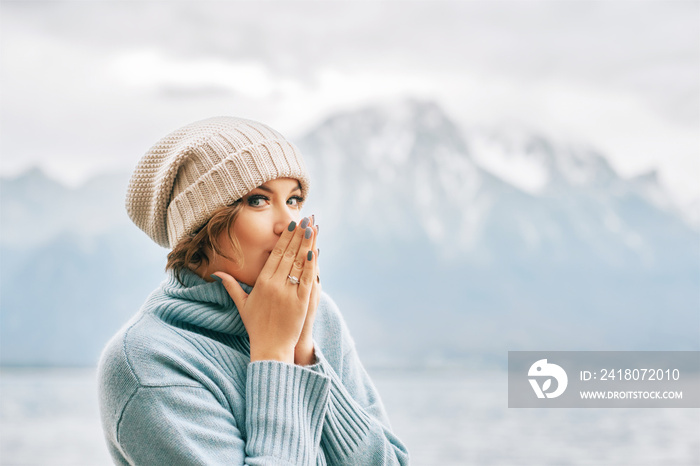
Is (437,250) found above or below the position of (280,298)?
above

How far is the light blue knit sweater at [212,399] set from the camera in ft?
3.60

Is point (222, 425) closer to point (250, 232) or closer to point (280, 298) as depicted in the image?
point (280, 298)

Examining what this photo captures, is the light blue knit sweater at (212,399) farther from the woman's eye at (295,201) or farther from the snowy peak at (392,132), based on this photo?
the snowy peak at (392,132)

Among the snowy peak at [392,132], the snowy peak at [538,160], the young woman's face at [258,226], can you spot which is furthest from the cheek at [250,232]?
the snowy peak at [538,160]

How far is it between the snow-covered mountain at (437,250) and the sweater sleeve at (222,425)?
42408 millimetres

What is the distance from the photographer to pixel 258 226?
1.22 meters

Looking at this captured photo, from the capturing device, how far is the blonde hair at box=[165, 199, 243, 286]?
3.98 ft

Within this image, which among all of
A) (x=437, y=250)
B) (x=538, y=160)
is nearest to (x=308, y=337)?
(x=437, y=250)

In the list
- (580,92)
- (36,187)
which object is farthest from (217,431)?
(36,187)

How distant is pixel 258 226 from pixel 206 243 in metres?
0.11

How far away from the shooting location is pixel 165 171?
126 centimetres

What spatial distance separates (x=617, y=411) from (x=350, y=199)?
176 ft

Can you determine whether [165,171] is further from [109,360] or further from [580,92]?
[580,92]

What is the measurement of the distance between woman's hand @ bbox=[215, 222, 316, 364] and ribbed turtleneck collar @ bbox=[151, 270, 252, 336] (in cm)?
3
